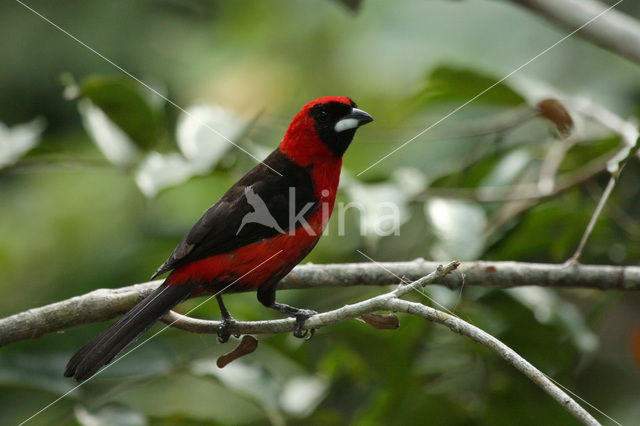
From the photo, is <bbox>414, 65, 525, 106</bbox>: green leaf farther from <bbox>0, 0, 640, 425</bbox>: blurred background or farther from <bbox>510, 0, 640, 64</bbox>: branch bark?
<bbox>510, 0, 640, 64</bbox>: branch bark

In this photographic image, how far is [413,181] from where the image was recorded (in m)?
3.54

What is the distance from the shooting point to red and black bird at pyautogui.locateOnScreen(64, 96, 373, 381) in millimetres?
2615

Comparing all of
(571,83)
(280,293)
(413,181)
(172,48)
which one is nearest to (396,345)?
(413,181)

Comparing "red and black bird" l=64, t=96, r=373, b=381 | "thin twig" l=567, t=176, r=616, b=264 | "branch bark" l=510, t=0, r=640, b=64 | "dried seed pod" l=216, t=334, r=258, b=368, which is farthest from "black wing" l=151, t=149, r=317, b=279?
"branch bark" l=510, t=0, r=640, b=64

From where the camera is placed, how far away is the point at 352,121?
284 cm

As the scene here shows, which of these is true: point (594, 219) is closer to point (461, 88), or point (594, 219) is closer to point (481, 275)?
point (481, 275)

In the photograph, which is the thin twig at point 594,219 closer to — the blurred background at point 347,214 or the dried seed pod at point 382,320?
the blurred background at point 347,214

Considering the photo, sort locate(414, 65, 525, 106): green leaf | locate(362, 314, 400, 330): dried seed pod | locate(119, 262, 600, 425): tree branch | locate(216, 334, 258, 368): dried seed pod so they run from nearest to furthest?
locate(119, 262, 600, 425): tree branch < locate(362, 314, 400, 330): dried seed pod < locate(216, 334, 258, 368): dried seed pod < locate(414, 65, 525, 106): green leaf

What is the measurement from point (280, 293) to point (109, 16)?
3.21 metres

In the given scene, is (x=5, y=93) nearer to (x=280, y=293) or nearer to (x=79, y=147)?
(x=79, y=147)

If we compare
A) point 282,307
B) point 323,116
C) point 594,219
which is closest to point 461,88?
point 323,116

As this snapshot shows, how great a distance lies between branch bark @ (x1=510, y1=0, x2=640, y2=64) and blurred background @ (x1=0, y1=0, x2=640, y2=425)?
0.98ft

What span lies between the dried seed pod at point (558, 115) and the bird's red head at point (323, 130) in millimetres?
996

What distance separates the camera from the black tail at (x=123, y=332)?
7.57 feet
